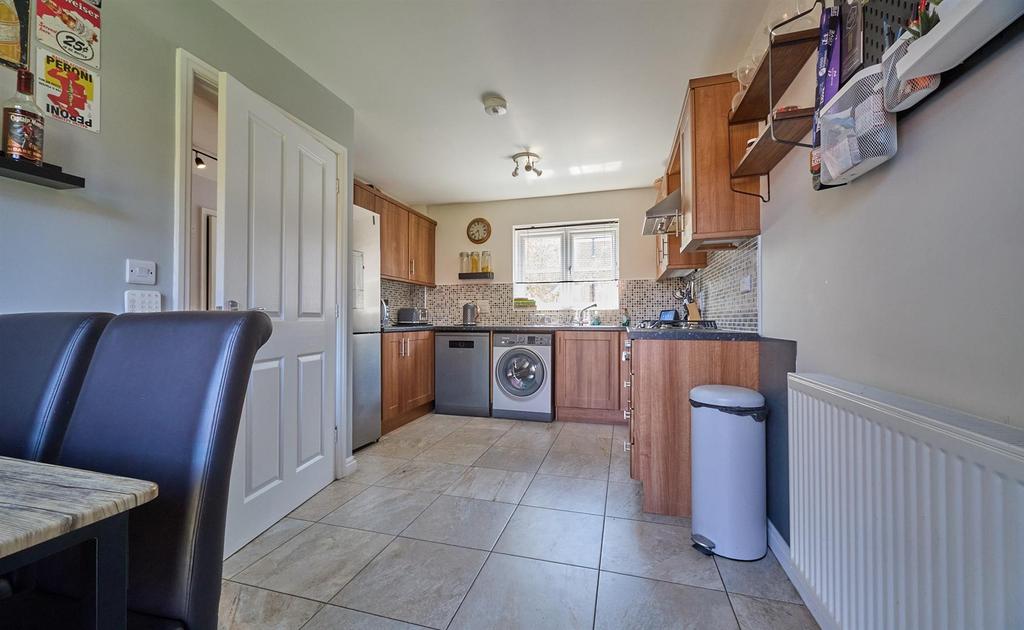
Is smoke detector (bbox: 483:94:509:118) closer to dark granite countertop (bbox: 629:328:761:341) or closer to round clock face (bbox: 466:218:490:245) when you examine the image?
dark granite countertop (bbox: 629:328:761:341)

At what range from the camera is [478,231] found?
4750mm

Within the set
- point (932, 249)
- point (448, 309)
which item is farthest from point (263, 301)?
point (448, 309)

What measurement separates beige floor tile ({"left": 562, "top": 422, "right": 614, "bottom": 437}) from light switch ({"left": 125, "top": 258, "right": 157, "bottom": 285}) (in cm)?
→ 295

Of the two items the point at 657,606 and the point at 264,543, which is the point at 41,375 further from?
the point at 657,606

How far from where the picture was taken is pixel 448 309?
15.8 ft

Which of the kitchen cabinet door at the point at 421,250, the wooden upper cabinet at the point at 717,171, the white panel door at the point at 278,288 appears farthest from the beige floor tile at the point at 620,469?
the kitchen cabinet door at the point at 421,250

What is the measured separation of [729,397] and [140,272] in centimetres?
232

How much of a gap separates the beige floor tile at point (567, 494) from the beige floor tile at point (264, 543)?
1113 millimetres

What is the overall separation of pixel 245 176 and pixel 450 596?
6.32 ft

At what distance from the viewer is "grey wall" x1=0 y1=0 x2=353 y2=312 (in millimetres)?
1153

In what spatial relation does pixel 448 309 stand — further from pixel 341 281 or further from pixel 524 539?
pixel 524 539

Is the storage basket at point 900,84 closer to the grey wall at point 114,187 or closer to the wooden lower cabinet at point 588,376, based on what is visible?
the grey wall at point 114,187

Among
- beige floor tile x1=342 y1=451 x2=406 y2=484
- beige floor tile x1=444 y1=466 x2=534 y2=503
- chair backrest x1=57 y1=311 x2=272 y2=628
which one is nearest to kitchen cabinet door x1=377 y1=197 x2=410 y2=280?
beige floor tile x1=342 y1=451 x2=406 y2=484

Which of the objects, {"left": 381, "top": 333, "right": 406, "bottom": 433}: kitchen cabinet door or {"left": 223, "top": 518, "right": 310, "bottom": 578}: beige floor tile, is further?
{"left": 381, "top": 333, "right": 406, "bottom": 433}: kitchen cabinet door
